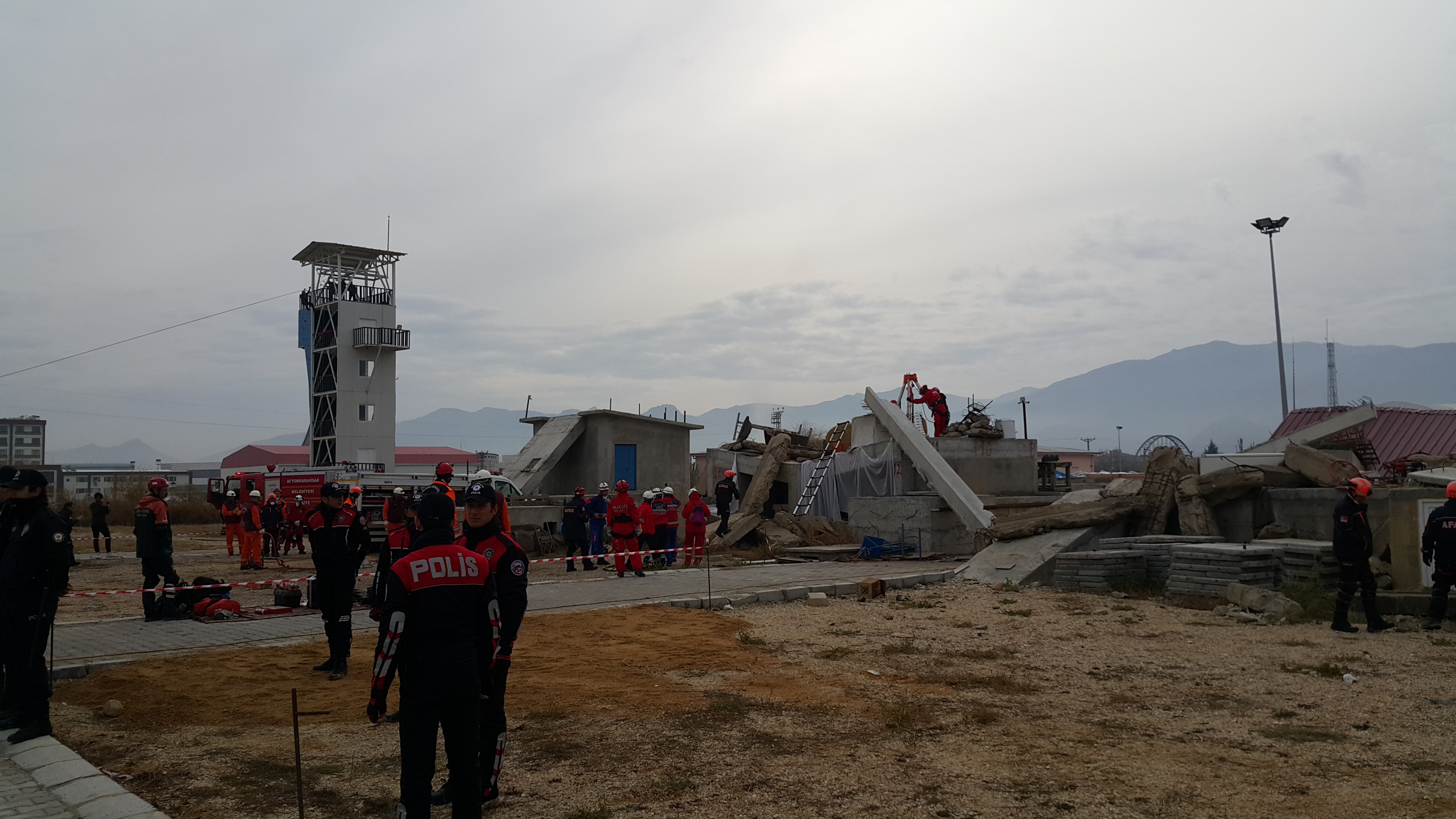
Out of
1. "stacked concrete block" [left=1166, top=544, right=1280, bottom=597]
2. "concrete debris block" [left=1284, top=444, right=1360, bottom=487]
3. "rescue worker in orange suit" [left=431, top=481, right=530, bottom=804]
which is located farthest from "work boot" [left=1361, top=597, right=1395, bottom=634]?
"rescue worker in orange suit" [left=431, top=481, right=530, bottom=804]

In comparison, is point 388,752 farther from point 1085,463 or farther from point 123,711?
point 1085,463

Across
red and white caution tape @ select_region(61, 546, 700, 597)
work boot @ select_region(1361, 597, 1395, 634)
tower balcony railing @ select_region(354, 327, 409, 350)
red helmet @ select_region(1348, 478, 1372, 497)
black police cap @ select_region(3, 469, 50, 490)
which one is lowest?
work boot @ select_region(1361, 597, 1395, 634)

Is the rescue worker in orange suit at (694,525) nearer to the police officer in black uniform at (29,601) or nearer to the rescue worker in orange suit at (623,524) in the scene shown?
the rescue worker in orange suit at (623,524)

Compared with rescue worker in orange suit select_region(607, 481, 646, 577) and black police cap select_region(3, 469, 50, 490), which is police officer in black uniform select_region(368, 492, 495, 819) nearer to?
black police cap select_region(3, 469, 50, 490)

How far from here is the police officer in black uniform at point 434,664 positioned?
14.5 feet

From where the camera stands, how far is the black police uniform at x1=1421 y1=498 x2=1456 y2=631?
1063cm

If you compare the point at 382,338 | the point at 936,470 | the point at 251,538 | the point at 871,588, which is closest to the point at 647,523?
the point at 871,588

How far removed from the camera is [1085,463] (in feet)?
359

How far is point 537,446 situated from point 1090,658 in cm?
2622

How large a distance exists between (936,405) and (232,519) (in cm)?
1974

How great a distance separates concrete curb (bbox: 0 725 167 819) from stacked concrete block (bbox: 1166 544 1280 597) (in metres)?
12.5

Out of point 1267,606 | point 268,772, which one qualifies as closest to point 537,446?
point 1267,606

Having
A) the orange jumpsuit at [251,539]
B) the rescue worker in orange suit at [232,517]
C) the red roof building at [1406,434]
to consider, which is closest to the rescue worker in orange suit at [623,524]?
the orange jumpsuit at [251,539]

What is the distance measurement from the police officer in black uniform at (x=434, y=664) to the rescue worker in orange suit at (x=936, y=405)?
25.5 metres
